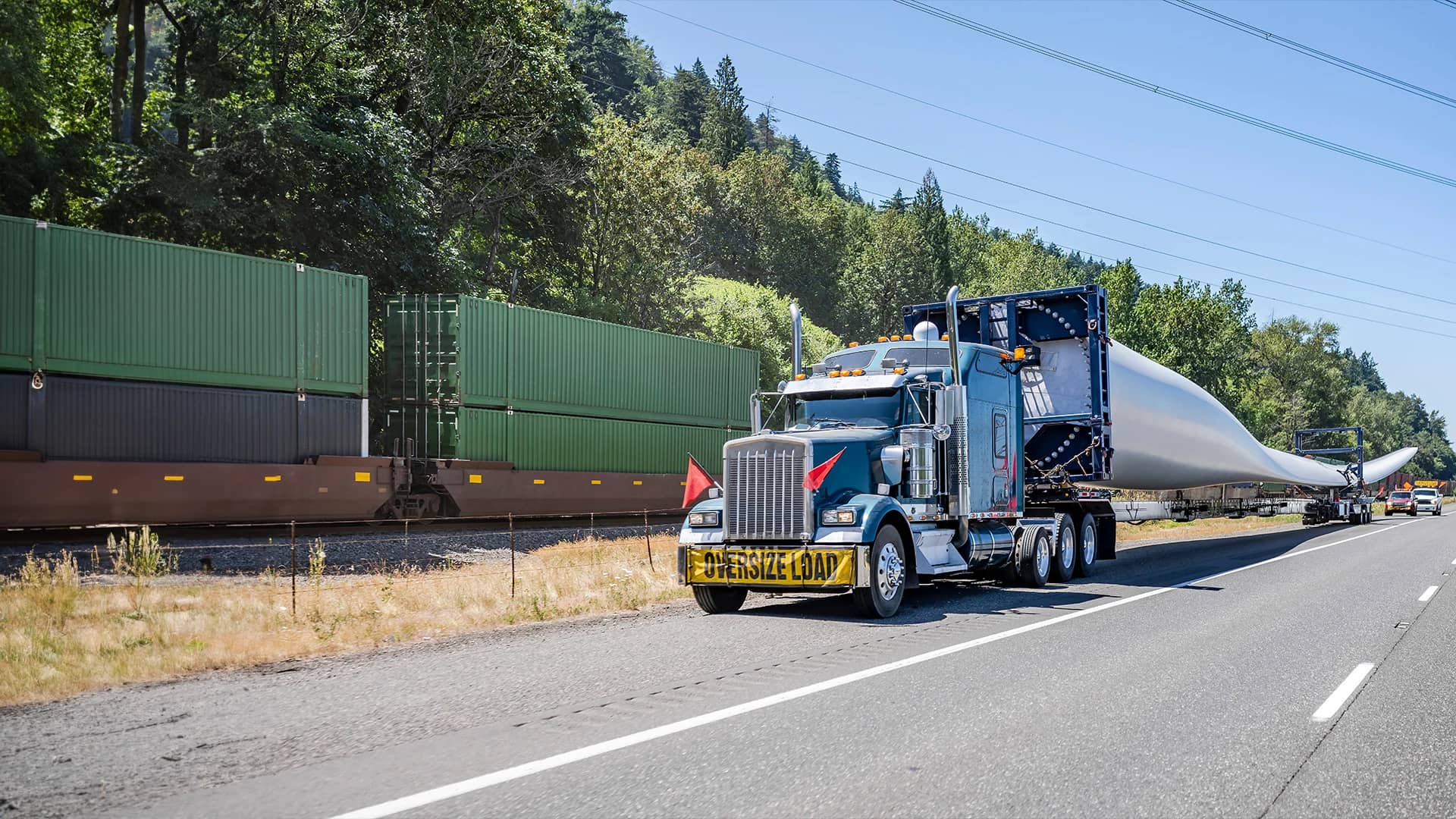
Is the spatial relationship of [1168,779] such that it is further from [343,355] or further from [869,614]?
[343,355]

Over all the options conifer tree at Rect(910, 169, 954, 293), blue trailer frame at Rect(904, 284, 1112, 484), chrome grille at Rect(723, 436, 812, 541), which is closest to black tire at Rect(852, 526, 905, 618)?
chrome grille at Rect(723, 436, 812, 541)

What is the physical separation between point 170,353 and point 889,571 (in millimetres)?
13584

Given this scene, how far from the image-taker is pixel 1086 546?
19062 millimetres

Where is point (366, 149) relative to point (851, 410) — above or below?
above

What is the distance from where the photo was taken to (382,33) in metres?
34.9

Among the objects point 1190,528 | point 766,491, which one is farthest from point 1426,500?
point 766,491

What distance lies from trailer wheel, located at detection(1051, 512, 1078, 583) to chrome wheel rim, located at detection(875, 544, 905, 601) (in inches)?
227

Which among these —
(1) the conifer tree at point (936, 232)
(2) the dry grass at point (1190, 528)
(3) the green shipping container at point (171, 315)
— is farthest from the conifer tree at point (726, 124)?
(3) the green shipping container at point (171, 315)

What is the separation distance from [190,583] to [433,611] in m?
4.43

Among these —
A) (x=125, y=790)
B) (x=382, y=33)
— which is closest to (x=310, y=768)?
(x=125, y=790)

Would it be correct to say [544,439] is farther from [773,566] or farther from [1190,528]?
[1190,528]

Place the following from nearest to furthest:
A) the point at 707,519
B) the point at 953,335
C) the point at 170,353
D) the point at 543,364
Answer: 1. the point at 707,519
2. the point at 953,335
3. the point at 170,353
4. the point at 543,364

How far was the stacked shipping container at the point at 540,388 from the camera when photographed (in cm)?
2445

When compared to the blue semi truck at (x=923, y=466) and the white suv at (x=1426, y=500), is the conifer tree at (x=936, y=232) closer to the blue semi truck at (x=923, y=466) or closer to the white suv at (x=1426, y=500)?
the white suv at (x=1426, y=500)
